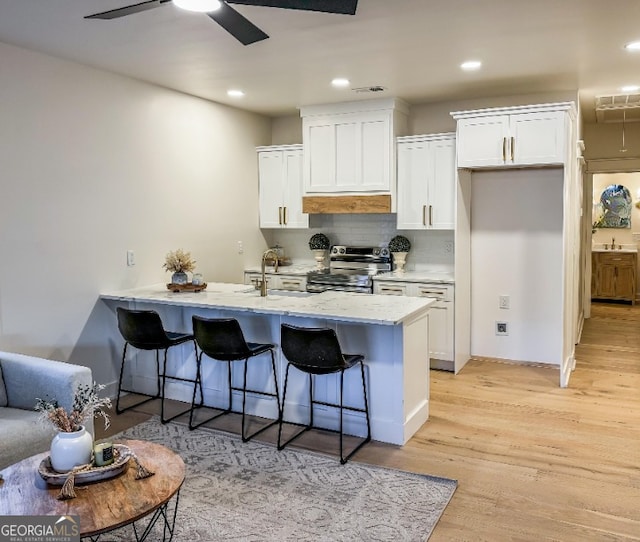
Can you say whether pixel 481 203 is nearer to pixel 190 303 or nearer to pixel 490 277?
pixel 490 277

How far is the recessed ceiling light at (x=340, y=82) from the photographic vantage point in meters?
4.79

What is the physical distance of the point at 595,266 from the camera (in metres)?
9.41

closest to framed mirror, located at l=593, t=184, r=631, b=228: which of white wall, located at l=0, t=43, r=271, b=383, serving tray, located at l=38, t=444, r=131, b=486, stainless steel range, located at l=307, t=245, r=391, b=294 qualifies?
stainless steel range, located at l=307, t=245, r=391, b=294

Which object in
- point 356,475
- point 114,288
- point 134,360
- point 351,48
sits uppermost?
point 351,48

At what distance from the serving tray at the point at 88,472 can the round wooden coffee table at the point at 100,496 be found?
19 mm

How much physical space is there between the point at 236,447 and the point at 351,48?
2.73 metres

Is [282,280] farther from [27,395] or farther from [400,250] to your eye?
[27,395]

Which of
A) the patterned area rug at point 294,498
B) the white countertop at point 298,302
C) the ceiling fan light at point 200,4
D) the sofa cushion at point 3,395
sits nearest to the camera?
the ceiling fan light at point 200,4

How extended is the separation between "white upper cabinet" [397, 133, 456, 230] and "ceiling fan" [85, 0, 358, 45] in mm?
2973

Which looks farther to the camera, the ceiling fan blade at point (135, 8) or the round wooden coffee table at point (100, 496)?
the ceiling fan blade at point (135, 8)

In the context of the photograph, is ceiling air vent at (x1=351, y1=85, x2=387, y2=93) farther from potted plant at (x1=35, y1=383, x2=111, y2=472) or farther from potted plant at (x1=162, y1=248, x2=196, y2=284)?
potted plant at (x1=35, y1=383, x2=111, y2=472)

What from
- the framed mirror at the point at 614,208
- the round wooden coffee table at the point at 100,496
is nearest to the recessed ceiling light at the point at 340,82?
the round wooden coffee table at the point at 100,496

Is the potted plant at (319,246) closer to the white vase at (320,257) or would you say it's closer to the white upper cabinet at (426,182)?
the white vase at (320,257)

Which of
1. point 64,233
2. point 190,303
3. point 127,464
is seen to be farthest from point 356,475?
point 64,233
